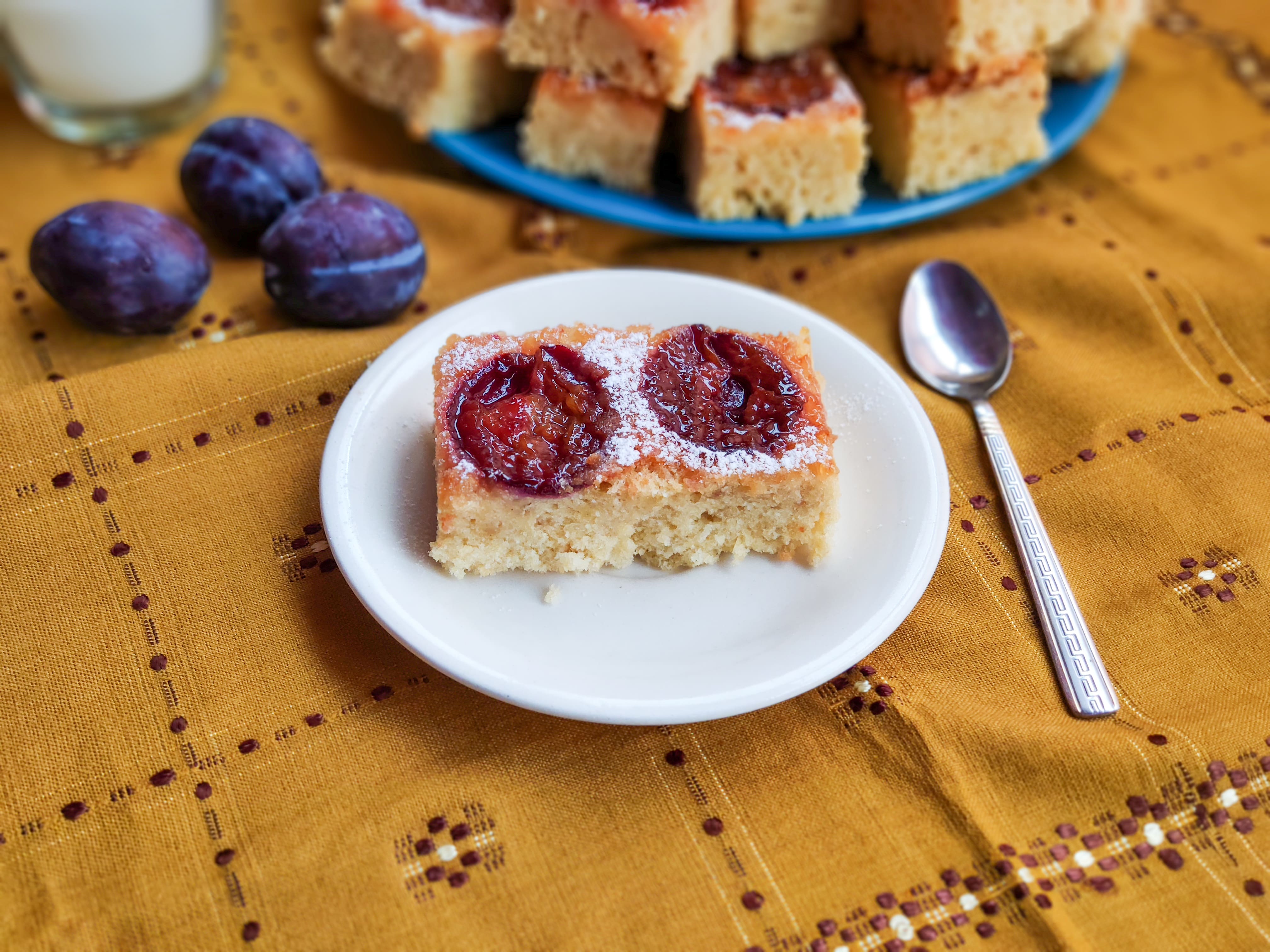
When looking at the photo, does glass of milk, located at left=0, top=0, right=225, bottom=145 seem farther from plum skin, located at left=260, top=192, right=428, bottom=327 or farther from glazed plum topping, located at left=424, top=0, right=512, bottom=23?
plum skin, located at left=260, top=192, right=428, bottom=327

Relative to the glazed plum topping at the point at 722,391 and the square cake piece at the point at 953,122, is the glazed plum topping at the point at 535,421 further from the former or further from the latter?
the square cake piece at the point at 953,122

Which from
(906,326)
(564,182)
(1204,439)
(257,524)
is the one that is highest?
(1204,439)

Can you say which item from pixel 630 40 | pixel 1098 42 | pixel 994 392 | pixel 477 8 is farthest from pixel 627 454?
pixel 1098 42

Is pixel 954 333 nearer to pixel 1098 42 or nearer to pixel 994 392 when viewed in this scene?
pixel 994 392

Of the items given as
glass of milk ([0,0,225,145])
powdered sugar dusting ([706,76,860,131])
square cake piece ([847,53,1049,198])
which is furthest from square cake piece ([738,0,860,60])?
glass of milk ([0,0,225,145])

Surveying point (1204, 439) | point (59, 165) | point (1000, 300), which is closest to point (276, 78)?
point (59, 165)

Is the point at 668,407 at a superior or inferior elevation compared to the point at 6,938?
superior

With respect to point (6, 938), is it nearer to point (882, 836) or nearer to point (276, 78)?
point (882, 836)

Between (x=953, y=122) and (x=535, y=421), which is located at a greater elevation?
(x=953, y=122)
